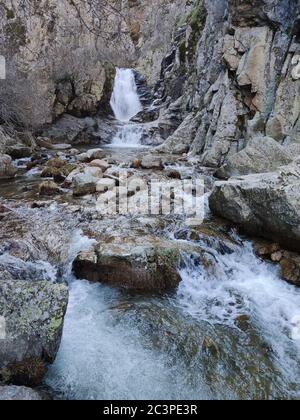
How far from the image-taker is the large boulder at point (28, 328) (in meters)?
3.36

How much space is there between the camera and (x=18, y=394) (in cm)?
302

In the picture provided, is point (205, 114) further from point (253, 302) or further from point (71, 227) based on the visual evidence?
point (253, 302)

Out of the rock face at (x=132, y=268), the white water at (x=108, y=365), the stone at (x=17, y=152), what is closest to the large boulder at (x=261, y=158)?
the rock face at (x=132, y=268)

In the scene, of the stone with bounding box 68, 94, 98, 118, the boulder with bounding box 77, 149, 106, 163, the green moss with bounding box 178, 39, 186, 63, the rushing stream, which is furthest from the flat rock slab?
the green moss with bounding box 178, 39, 186, 63

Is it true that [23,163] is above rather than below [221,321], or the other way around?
below

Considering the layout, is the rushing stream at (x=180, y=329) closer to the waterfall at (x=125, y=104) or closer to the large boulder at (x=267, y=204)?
the large boulder at (x=267, y=204)

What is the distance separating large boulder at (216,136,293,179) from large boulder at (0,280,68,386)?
690 centimetres

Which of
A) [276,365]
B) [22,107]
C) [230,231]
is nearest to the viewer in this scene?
[276,365]

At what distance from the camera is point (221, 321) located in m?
4.72

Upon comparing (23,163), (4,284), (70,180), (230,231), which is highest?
(4,284)

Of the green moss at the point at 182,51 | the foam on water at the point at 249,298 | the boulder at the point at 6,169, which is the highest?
the green moss at the point at 182,51

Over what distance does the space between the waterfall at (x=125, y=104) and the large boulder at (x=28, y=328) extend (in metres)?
22.5
